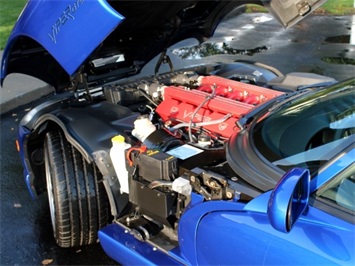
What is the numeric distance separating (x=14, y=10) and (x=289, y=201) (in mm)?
11336

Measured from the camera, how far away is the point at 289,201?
1517 millimetres

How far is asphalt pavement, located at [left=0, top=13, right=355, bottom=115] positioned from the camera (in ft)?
22.4

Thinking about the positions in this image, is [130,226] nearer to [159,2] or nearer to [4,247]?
[4,247]

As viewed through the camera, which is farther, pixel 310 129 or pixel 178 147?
pixel 178 147

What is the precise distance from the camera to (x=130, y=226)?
2.66 meters

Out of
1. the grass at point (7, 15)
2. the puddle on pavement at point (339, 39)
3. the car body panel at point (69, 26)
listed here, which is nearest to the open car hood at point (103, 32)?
the car body panel at point (69, 26)

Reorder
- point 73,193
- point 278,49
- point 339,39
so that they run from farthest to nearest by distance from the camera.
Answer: point 339,39 → point 278,49 → point 73,193

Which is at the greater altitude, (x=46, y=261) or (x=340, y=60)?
(x=46, y=261)

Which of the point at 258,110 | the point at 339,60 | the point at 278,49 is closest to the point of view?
the point at 258,110

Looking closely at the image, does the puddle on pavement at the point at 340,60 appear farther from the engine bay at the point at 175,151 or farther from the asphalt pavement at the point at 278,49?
the engine bay at the point at 175,151

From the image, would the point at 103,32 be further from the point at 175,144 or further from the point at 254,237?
the point at 254,237

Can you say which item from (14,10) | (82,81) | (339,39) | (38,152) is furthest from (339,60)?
(14,10)

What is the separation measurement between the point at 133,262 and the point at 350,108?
140cm

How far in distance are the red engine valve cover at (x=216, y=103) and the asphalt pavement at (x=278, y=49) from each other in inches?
46.4
